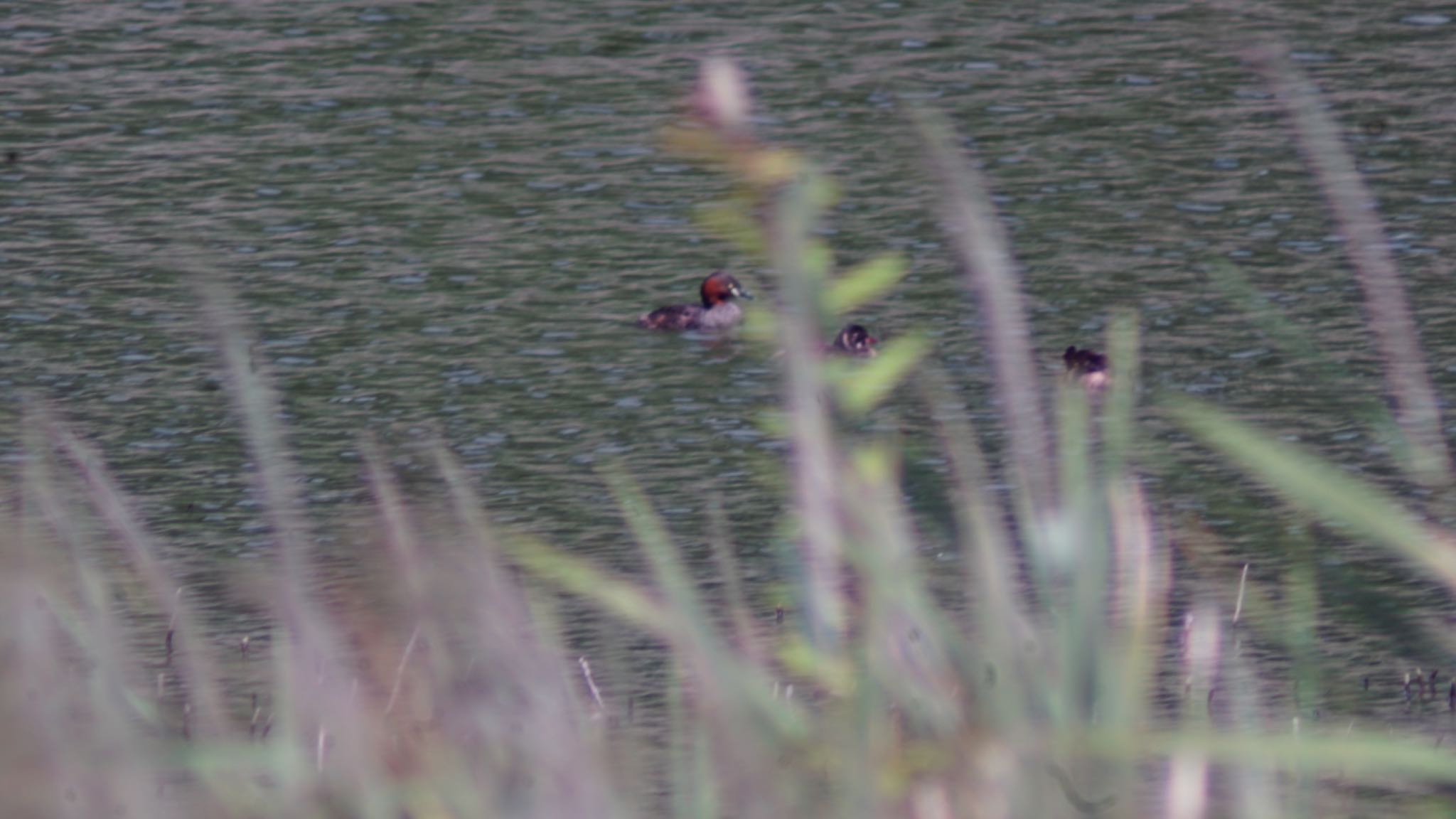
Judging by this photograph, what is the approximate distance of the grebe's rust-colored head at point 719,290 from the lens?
10500mm

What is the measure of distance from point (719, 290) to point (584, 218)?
6.41ft

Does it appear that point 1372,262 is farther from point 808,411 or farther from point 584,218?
point 584,218

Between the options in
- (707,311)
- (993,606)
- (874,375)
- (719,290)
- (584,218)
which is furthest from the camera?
(584,218)

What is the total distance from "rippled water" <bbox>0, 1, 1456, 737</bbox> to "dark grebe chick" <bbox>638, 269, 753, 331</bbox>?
4.3 inches

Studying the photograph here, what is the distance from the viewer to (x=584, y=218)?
12.4m

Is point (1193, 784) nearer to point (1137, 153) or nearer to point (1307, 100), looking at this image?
point (1307, 100)

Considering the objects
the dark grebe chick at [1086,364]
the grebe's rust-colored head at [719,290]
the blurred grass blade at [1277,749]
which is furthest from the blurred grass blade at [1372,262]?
the grebe's rust-colored head at [719,290]

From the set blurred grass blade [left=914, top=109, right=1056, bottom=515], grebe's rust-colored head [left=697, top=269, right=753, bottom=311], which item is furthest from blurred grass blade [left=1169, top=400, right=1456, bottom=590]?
grebe's rust-colored head [left=697, top=269, right=753, bottom=311]

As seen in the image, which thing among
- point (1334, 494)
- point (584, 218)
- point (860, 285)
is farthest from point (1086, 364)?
point (860, 285)

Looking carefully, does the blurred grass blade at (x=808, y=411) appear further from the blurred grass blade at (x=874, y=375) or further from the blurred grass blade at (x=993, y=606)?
the blurred grass blade at (x=993, y=606)

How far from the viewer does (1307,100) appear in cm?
261

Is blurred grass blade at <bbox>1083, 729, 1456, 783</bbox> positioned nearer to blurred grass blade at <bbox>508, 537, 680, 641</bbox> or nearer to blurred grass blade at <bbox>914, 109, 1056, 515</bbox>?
blurred grass blade at <bbox>914, 109, 1056, 515</bbox>

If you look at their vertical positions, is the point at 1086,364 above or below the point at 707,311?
above

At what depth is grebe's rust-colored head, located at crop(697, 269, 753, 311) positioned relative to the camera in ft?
34.4
